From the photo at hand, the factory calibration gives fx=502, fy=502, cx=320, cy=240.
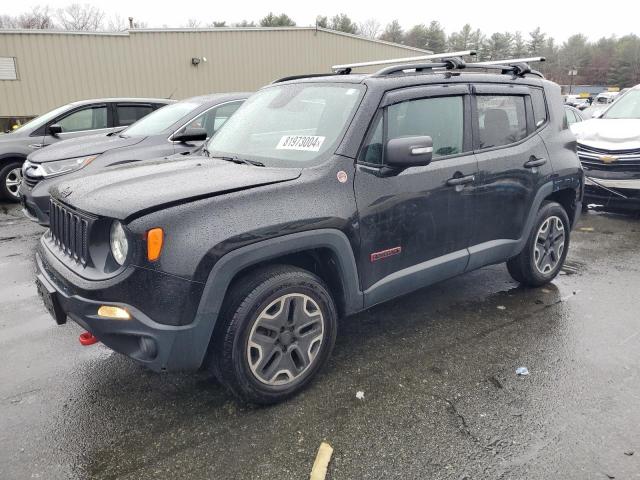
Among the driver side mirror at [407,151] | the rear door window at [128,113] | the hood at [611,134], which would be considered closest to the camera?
the driver side mirror at [407,151]

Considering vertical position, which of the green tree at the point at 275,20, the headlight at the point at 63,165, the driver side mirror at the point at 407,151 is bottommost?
the headlight at the point at 63,165

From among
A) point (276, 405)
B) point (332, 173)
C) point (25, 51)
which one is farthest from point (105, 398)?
point (25, 51)

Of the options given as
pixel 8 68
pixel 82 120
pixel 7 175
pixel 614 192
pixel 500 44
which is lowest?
pixel 614 192

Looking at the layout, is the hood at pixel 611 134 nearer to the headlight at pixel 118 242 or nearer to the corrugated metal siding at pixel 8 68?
the headlight at pixel 118 242

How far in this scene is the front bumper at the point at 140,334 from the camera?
2396 millimetres

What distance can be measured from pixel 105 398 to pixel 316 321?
4.35ft

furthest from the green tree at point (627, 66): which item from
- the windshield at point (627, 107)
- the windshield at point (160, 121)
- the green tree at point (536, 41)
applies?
the windshield at point (160, 121)

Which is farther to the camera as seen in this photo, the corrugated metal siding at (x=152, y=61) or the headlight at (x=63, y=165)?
the corrugated metal siding at (x=152, y=61)

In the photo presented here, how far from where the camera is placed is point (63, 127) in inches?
325

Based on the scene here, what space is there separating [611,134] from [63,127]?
8493 millimetres

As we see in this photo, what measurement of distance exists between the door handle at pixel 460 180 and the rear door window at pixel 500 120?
319 millimetres

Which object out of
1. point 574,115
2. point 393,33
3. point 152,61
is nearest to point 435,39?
point 393,33

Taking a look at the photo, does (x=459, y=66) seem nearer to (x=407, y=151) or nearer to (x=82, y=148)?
(x=407, y=151)

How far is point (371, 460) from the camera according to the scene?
2.42 m
